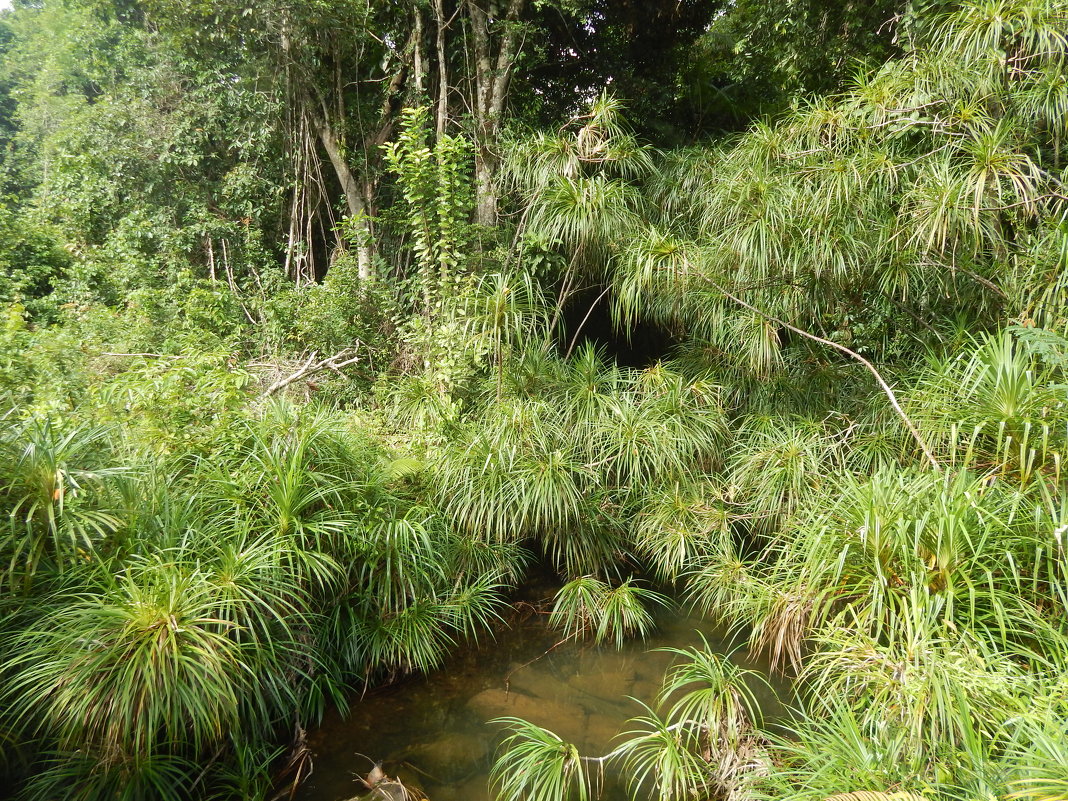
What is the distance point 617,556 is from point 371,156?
5.20 m

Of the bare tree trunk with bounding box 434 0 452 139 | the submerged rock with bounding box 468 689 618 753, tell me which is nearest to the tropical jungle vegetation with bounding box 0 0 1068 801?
the bare tree trunk with bounding box 434 0 452 139

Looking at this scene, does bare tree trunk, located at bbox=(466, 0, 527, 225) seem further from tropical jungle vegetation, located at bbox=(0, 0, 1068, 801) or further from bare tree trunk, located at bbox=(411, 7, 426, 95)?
bare tree trunk, located at bbox=(411, 7, 426, 95)

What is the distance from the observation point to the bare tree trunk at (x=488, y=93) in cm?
548

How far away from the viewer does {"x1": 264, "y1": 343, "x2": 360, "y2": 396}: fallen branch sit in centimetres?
434

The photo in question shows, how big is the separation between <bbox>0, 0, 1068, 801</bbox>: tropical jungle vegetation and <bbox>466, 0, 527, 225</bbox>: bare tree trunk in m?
0.04

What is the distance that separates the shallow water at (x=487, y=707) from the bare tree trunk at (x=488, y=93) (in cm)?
367

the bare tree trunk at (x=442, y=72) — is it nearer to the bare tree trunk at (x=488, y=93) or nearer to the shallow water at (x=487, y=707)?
the bare tree trunk at (x=488, y=93)

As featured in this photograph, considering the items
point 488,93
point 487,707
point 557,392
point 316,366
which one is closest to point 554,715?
point 487,707

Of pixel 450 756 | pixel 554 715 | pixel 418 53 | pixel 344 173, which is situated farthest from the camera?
pixel 344 173

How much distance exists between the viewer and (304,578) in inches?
116

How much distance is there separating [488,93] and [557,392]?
3069 millimetres

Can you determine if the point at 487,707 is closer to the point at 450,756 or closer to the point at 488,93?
the point at 450,756

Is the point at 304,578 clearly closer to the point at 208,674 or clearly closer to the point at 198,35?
the point at 208,674

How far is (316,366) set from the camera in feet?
15.0
